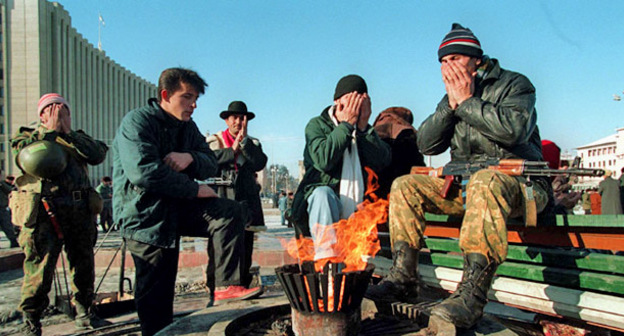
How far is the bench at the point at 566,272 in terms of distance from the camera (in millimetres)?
2717

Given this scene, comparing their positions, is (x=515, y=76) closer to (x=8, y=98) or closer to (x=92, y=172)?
(x=8, y=98)

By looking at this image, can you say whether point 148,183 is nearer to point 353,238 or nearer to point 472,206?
point 353,238

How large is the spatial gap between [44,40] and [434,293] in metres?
62.3

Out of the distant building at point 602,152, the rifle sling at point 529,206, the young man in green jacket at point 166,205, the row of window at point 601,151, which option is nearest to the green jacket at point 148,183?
the young man in green jacket at point 166,205

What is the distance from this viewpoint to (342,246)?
3566 mm

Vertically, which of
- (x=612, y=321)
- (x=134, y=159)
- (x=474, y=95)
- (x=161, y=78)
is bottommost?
(x=612, y=321)

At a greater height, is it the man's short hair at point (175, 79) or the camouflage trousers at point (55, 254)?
the man's short hair at point (175, 79)

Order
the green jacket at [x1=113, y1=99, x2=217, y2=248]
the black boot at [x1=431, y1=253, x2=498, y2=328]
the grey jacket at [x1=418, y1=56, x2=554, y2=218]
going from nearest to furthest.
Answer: the black boot at [x1=431, y1=253, x2=498, y2=328]
the grey jacket at [x1=418, y1=56, x2=554, y2=218]
the green jacket at [x1=113, y1=99, x2=217, y2=248]

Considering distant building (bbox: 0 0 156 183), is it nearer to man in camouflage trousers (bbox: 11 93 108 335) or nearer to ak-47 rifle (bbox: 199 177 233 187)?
ak-47 rifle (bbox: 199 177 233 187)

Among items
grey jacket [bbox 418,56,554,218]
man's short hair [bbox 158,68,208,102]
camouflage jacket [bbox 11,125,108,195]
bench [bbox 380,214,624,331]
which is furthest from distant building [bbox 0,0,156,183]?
bench [bbox 380,214,624,331]

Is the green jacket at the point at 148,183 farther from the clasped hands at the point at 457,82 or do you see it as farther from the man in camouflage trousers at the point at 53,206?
the clasped hands at the point at 457,82

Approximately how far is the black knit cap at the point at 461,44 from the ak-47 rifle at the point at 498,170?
0.82 meters

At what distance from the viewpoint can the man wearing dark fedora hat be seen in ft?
18.1

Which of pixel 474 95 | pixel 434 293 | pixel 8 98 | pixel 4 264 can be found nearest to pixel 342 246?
pixel 434 293
